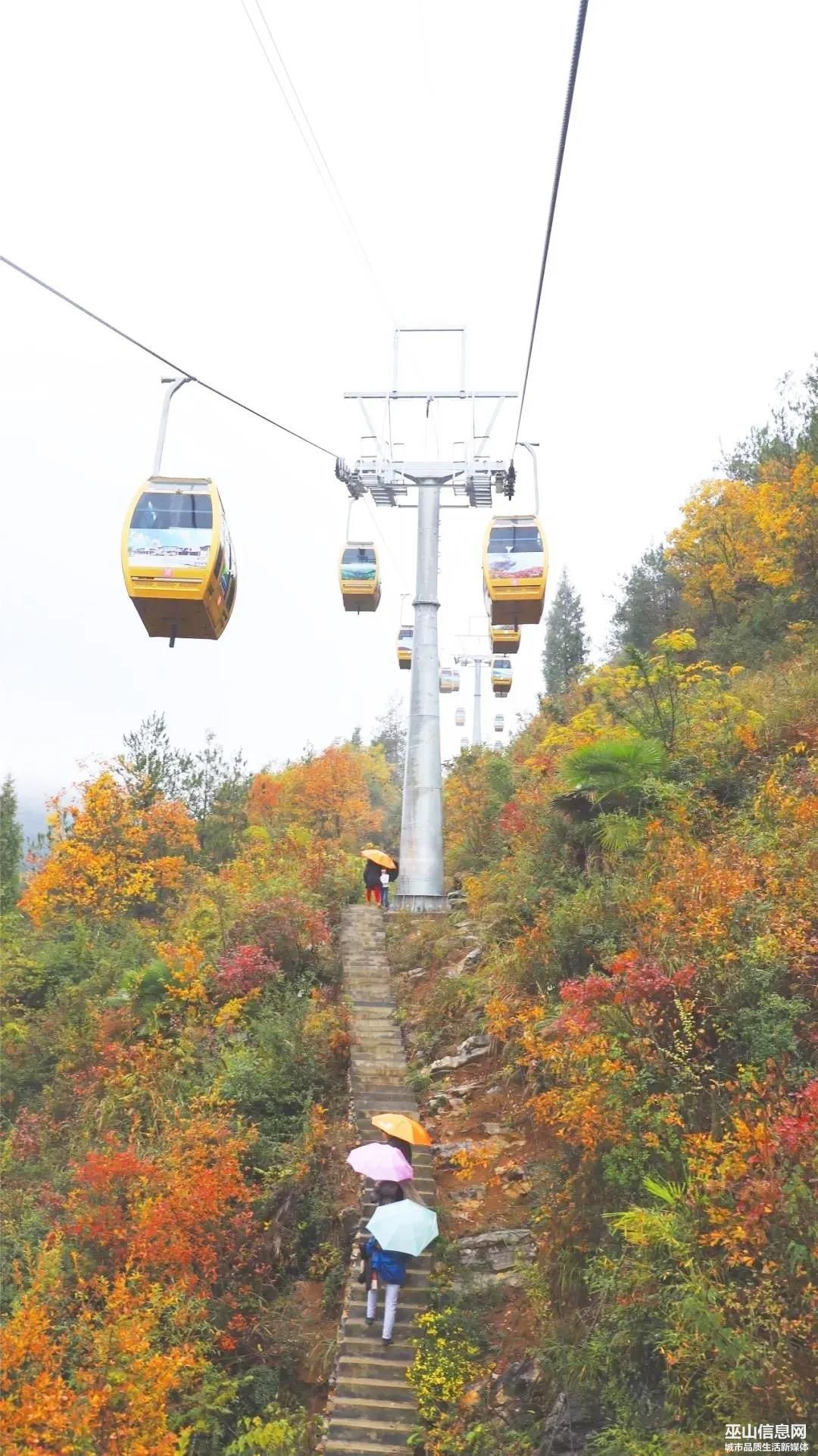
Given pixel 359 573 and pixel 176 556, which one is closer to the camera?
pixel 176 556

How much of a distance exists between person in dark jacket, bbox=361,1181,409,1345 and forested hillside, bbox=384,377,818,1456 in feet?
1.32

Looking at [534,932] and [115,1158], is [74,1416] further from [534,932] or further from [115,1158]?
[534,932]

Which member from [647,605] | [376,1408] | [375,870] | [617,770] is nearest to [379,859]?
[375,870]

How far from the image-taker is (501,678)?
36.1 m

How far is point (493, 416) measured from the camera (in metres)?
20.5

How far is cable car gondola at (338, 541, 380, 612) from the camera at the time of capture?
19797 millimetres

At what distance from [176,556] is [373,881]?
878 cm

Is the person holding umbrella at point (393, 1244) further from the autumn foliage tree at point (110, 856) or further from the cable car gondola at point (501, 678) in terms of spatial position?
the cable car gondola at point (501, 678)

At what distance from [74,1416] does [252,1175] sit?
11.2ft

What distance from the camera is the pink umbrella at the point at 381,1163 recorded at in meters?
7.95

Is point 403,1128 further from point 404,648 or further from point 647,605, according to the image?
point 647,605

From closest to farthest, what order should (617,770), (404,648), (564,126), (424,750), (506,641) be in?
(564,126)
(617,770)
(424,750)
(506,641)
(404,648)

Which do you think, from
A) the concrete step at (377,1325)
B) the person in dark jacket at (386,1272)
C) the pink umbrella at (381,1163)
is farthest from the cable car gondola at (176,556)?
the concrete step at (377,1325)

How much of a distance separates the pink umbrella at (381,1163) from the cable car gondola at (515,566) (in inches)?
383
